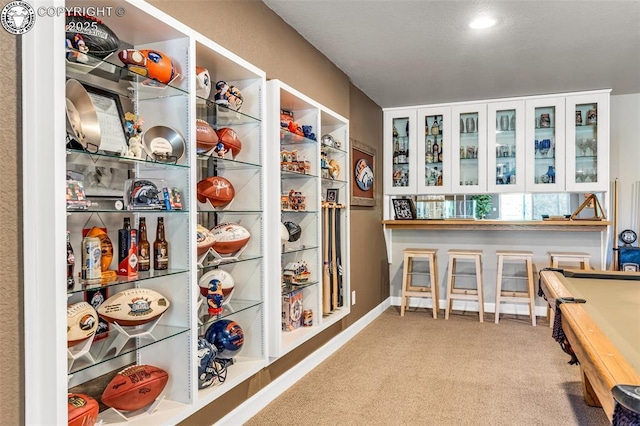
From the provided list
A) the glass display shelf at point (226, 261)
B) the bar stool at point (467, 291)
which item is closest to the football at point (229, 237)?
the glass display shelf at point (226, 261)

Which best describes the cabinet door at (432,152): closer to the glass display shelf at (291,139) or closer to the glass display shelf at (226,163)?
the glass display shelf at (291,139)

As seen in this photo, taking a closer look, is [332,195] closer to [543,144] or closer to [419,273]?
[419,273]

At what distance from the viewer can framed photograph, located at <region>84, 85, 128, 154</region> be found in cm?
174

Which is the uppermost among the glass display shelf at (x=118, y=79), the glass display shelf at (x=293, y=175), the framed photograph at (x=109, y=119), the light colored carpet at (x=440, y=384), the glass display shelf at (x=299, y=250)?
the glass display shelf at (x=118, y=79)

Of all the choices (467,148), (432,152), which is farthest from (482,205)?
(432,152)

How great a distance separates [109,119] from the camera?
5.86ft

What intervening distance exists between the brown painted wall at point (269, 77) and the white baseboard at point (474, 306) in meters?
0.41

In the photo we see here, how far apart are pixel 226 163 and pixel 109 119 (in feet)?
2.82

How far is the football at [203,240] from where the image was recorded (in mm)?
2182

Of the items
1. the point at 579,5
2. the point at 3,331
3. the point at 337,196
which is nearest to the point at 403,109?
the point at 337,196

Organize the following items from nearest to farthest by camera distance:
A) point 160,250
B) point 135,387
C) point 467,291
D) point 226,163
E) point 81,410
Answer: point 81,410, point 135,387, point 160,250, point 226,163, point 467,291

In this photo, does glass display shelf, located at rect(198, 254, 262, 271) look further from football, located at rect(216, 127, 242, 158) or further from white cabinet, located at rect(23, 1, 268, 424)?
football, located at rect(216, 127, 242, 158)

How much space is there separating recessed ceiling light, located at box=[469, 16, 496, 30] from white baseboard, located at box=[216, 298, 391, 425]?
8.77ft

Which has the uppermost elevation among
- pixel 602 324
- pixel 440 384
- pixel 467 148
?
pixel 467 148
